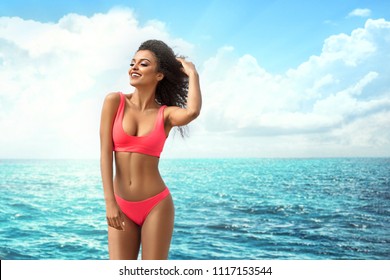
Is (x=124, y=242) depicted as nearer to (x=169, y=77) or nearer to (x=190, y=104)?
(x=190, y=104)

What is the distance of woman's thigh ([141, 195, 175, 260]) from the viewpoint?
2.71 metres

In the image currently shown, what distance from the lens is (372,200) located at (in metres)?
22.1

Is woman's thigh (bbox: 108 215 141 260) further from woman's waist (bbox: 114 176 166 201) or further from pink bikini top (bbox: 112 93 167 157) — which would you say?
pink bikini top (bbox: 112 93 167 157)

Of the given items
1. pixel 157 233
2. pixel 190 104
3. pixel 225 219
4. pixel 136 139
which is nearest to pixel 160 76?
pixel 190 104

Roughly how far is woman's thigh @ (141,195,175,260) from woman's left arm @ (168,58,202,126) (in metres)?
0.48

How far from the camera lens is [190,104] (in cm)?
268

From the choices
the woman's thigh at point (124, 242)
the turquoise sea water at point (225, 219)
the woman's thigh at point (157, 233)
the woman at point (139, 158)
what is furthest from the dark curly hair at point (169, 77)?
the turquoise sea water at point (225, 219)

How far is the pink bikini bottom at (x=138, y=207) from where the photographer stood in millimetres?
2723

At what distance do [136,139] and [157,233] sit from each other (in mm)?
541

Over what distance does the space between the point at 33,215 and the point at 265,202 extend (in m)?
11.3

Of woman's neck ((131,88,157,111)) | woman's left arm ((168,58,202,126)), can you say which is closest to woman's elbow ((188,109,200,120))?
woman's left arm ((168,58,202,126))

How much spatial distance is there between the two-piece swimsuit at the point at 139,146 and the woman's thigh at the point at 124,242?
0.05 meters
